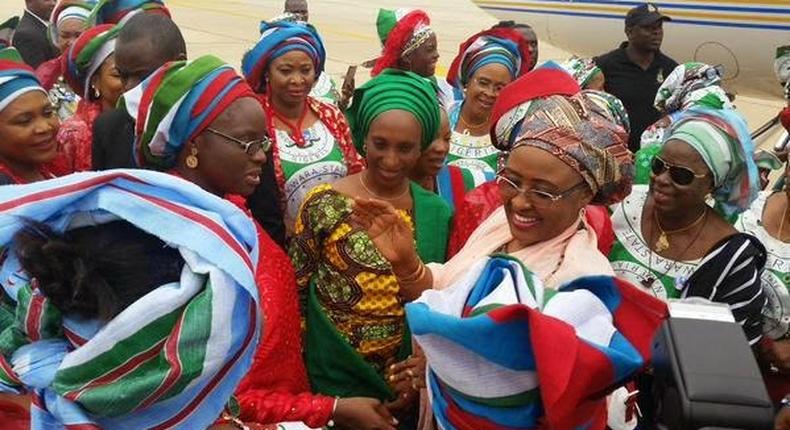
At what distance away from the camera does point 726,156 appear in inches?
116

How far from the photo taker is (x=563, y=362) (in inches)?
62.9

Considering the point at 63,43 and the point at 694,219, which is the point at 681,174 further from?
the point at 63,43

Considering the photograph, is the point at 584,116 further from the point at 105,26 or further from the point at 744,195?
the point at 105,26

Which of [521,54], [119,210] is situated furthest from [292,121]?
[119,210]

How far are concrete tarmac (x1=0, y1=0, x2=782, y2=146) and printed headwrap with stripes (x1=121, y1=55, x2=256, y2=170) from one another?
10.5 metres

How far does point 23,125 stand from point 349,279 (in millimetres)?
1584

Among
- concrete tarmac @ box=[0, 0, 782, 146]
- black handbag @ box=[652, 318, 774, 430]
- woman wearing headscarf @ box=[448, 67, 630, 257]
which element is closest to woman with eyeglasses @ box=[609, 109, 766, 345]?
woman wearing headscarf @ box=[448, 67, 630, 257]

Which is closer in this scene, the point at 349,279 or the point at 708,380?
the point at 708,380

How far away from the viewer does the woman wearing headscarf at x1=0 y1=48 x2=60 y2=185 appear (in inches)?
132

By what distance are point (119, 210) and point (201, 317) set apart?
26 cm

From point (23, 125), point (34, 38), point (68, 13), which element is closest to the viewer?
point (23, 125)

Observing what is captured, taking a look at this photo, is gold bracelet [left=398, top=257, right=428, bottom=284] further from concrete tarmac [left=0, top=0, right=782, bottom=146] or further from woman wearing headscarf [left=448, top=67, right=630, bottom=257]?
concrete tarmac [left=0, top=0, right=782, bottom=146]

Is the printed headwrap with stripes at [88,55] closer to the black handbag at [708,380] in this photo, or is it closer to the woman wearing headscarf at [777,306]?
the woman wearing headscarf at [777,306]

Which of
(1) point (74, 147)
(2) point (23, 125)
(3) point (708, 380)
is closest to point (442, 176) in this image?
(2) point (23, 125)
